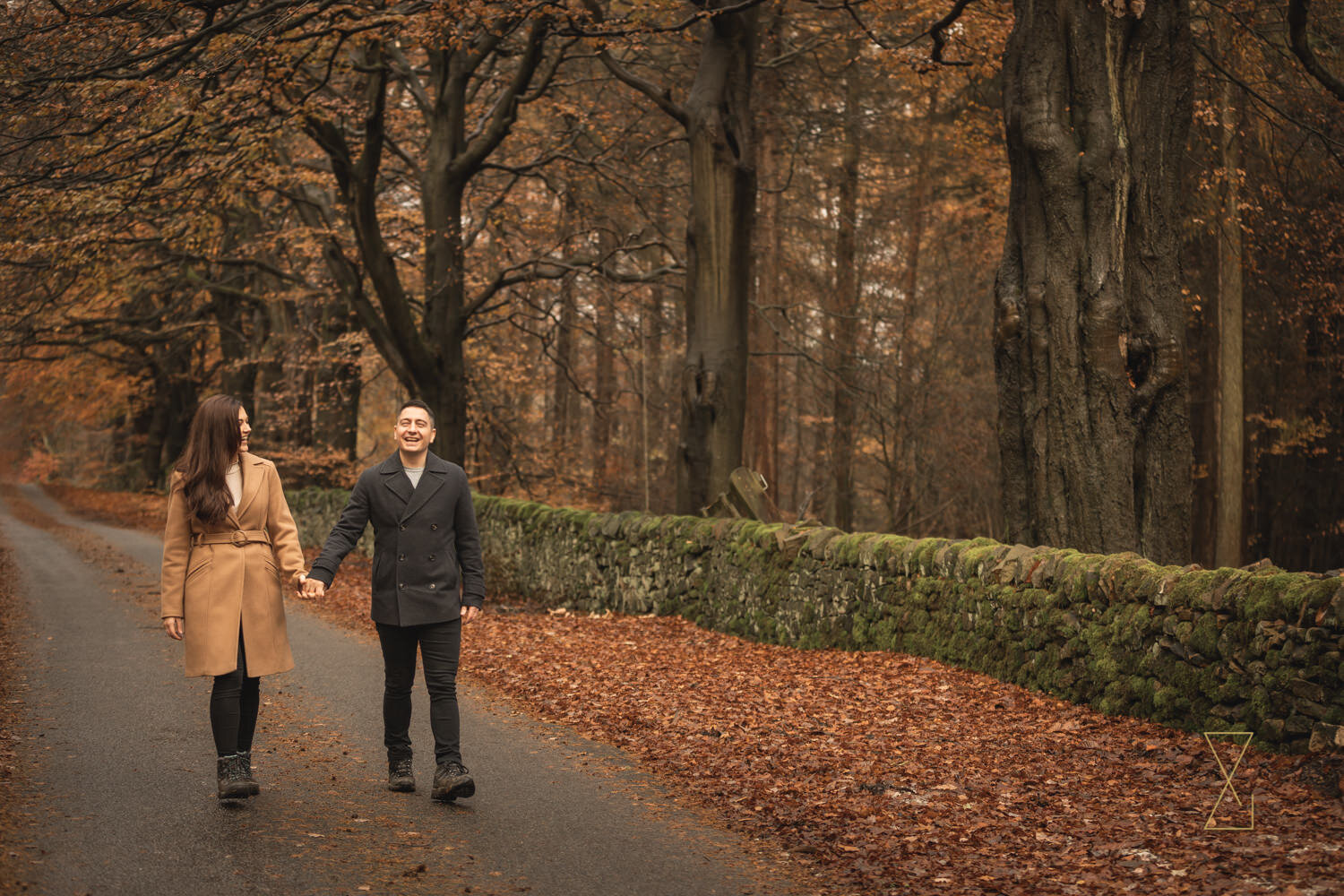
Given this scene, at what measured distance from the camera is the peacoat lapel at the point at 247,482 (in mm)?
5188

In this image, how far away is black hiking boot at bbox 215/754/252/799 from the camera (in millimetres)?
5059

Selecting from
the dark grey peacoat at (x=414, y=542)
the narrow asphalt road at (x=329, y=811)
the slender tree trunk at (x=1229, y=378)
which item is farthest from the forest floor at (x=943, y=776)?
the slender tree trunk at (x=1229, y=378)

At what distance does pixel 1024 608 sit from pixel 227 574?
5139 mm

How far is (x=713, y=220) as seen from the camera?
13477mm

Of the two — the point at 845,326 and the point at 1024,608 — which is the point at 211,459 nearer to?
the point at 1024,608

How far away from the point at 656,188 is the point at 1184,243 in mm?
7802

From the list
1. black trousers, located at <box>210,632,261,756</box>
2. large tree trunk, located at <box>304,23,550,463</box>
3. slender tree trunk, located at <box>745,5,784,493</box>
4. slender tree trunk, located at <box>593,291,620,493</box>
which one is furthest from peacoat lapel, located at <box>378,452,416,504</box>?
slender tree trunk, located at <box>593,291,620,493</box>

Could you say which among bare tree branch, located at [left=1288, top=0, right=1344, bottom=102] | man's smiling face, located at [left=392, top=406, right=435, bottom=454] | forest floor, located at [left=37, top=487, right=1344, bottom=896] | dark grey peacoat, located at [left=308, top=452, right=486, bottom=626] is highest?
bare tree branch, located at [left=1288, top=0, right=1344, bottom=102]

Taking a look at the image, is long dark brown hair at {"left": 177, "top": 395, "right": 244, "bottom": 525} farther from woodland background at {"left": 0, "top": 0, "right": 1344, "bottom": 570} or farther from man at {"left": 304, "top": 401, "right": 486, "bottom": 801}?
woodland background at {"left": 0, "top": 0, "right": 1344, "bottom": 570}

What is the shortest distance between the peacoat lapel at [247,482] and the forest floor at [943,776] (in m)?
2.53

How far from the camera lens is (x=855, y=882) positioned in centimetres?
444

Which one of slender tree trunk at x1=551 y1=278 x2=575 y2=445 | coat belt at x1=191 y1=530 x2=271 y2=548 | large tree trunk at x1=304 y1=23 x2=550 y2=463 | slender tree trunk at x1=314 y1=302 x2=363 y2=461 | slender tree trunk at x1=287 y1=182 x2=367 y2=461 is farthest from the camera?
slender tree trunk at x1=314 y1=302 x2=363 y2=461

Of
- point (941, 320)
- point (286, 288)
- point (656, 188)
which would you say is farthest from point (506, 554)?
point (286, 288)

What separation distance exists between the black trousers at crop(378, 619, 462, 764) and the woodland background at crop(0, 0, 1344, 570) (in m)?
5.24
